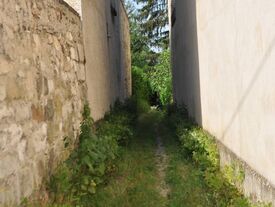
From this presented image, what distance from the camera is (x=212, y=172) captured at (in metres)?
6.02

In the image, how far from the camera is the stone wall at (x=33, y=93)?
3473 mm

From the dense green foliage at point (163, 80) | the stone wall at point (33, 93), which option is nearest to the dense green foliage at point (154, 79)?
the dense green foliage at point (163, 80)

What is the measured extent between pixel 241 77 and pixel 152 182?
2353 millimetres

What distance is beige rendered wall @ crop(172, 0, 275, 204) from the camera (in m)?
3.78

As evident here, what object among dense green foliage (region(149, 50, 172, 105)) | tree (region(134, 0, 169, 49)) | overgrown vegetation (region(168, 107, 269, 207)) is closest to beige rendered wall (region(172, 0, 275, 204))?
overgrown vegetation (region(168, 107, 269, 207))

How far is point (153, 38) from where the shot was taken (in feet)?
121

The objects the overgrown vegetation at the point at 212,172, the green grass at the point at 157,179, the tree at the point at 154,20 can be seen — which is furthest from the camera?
the tree at the point at 154,20

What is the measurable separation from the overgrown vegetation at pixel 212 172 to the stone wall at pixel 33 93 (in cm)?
180

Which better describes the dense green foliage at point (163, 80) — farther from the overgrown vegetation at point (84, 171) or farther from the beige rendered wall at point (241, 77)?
the overgrown vegetation at point (84, 171)

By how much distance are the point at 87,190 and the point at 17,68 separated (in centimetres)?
203

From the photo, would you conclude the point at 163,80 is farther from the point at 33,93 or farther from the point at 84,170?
the point at 33,93

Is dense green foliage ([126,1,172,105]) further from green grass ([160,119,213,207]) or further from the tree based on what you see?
green grass ([160,119,213,207])

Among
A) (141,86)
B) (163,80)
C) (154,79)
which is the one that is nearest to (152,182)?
(141,86)

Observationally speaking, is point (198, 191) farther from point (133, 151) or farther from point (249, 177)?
point (133, 151)
